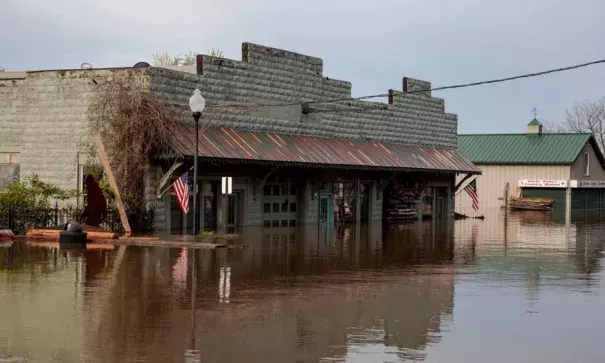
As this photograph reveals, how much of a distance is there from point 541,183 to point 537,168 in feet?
4.19

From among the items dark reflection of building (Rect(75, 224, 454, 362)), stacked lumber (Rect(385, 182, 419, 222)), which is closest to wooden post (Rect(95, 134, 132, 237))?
dark reflection of building (Rect(75, 224, 454, 362))

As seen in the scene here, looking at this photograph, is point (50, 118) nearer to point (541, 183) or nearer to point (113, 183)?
point (113, 183)

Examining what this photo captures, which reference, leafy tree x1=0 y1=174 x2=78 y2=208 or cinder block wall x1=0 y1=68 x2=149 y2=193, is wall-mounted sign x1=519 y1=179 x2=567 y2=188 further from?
leafy tree x1=0 y1=174 x2=78 y2=208

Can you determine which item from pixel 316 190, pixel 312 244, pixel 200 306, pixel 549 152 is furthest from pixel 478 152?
pixel 200 306

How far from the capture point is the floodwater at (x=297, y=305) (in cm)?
1123

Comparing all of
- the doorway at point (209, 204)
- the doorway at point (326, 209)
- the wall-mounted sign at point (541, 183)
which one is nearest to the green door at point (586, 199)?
the wall-mounted sign at point (541, 183)

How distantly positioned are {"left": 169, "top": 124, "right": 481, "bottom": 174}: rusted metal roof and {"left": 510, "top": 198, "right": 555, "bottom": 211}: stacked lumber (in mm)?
19318

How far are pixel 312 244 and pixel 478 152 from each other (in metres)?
47.9

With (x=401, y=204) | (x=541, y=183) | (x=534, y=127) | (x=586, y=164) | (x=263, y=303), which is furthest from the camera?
(x=534, y=127)

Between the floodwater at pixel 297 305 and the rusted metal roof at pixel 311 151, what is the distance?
7087 millimetres

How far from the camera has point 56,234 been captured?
1083 inches

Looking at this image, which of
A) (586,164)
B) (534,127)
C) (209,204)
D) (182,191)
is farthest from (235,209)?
(534,127)

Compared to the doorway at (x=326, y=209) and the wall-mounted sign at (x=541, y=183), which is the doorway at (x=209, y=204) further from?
the wall-mounted sign at (x=541, y=183)

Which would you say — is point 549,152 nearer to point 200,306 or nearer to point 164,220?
point 164,220
